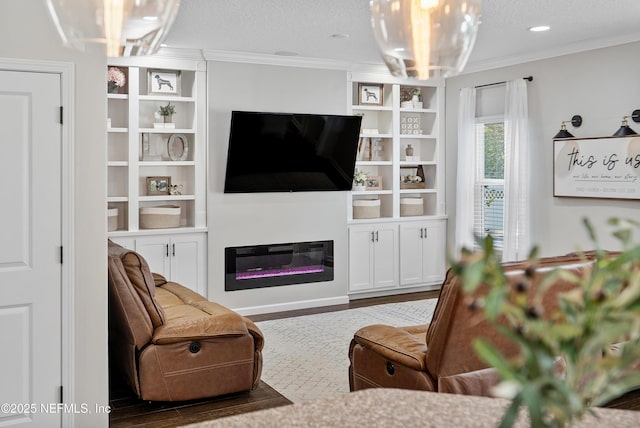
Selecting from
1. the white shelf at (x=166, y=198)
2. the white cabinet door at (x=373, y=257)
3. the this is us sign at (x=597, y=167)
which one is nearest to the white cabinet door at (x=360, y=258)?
the white cabinet door at (x=373, y=257)

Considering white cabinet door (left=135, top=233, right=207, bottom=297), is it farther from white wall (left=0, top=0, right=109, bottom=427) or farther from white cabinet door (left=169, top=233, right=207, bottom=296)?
white wall (left=0, top=0, right=109, bottom=427)

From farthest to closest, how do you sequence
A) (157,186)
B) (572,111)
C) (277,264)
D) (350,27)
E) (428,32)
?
(277,264), (157,186), (572,111), (350,27), (428,32)

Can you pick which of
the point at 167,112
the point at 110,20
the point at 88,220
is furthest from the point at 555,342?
the point at 167,112

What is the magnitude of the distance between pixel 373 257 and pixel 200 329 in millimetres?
3720

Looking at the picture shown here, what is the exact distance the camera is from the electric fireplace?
6.71 meters

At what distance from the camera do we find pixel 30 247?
333cm

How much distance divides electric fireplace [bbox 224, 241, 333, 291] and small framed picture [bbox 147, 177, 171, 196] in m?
0.89

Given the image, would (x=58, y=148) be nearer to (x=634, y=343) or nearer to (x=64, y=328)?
(x=64, y=328)

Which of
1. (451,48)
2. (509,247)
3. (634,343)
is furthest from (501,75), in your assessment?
(634,343)

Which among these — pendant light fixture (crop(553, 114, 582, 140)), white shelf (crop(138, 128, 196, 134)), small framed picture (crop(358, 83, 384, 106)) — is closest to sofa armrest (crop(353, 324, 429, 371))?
pendant light fixture (crop(553, 114, 582, 140))

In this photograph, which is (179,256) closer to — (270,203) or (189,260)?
(189,260)

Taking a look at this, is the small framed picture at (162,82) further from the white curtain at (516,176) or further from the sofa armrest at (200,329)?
the white curtain at (516,176)

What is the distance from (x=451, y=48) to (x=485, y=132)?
20.4 feet

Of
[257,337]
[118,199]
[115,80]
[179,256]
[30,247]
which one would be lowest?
[257,337]
